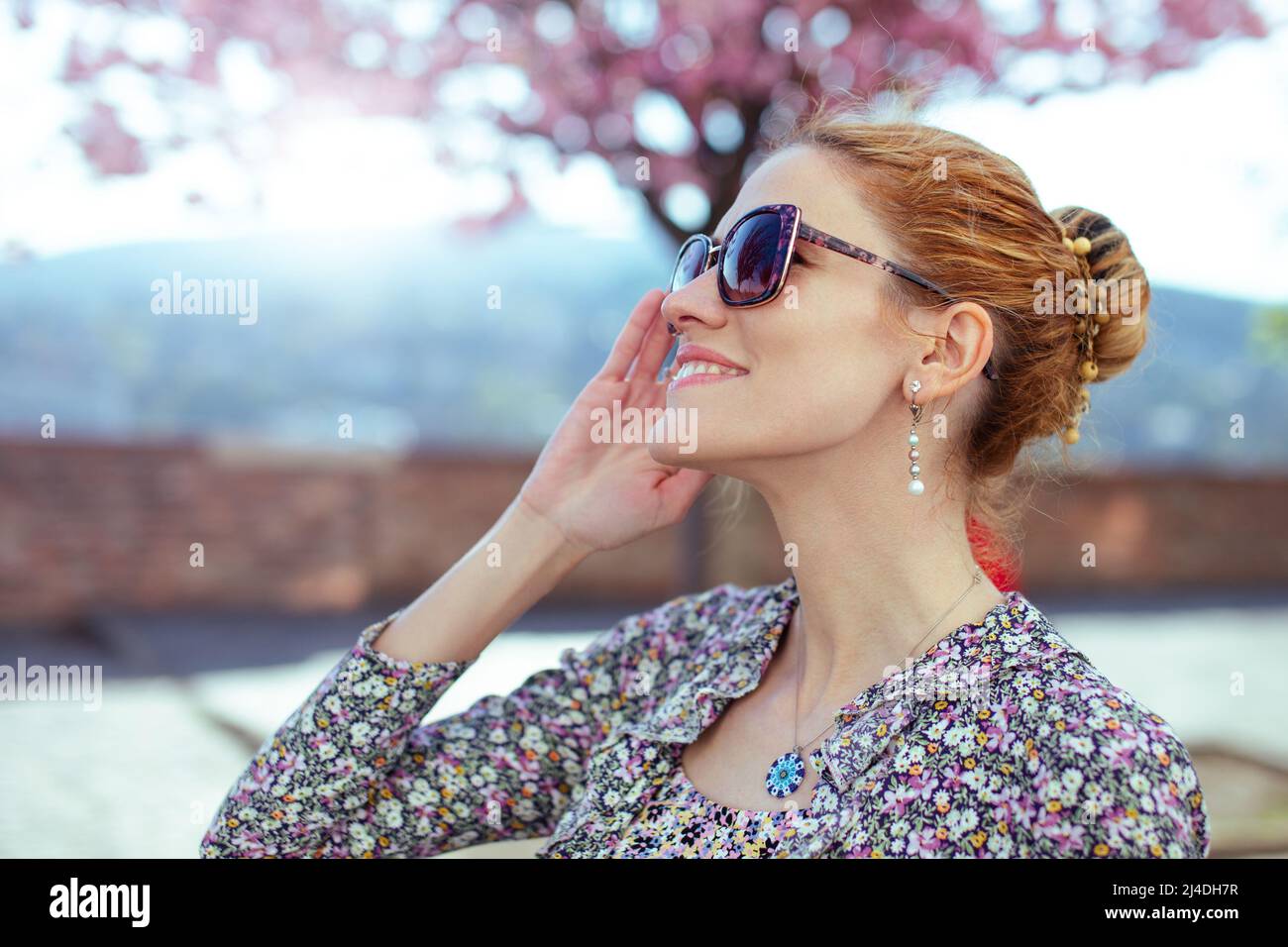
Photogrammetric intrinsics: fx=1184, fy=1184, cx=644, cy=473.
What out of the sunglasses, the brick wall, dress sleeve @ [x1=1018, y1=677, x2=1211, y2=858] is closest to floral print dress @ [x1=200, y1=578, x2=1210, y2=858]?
dress sleeve @ [x1=1018, y1=677, x2=1211, y2=858]

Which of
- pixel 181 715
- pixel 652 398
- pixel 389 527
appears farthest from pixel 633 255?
pixel 652 398

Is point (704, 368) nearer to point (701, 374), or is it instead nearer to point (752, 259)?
point (701, 374)

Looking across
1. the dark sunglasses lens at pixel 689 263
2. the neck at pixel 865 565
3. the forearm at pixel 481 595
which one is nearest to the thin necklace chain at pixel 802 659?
the neck at pixel 865 565

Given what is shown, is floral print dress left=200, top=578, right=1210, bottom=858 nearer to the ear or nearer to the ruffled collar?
the ruffled collar

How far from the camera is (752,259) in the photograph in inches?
72.7

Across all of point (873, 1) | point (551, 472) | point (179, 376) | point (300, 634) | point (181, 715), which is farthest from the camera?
point (179, 376)

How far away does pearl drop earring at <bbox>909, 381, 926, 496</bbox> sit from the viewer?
6.08 ft

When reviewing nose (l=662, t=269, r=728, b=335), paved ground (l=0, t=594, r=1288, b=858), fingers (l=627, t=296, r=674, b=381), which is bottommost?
paved ground (l=0, t=594, r=1288, b=858)

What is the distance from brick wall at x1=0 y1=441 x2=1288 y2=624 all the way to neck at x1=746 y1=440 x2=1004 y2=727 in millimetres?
6406

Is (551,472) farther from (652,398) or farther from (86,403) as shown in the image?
(86,403)

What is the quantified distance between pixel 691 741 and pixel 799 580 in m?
0.31

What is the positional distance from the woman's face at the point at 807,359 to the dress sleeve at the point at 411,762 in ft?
1.67
